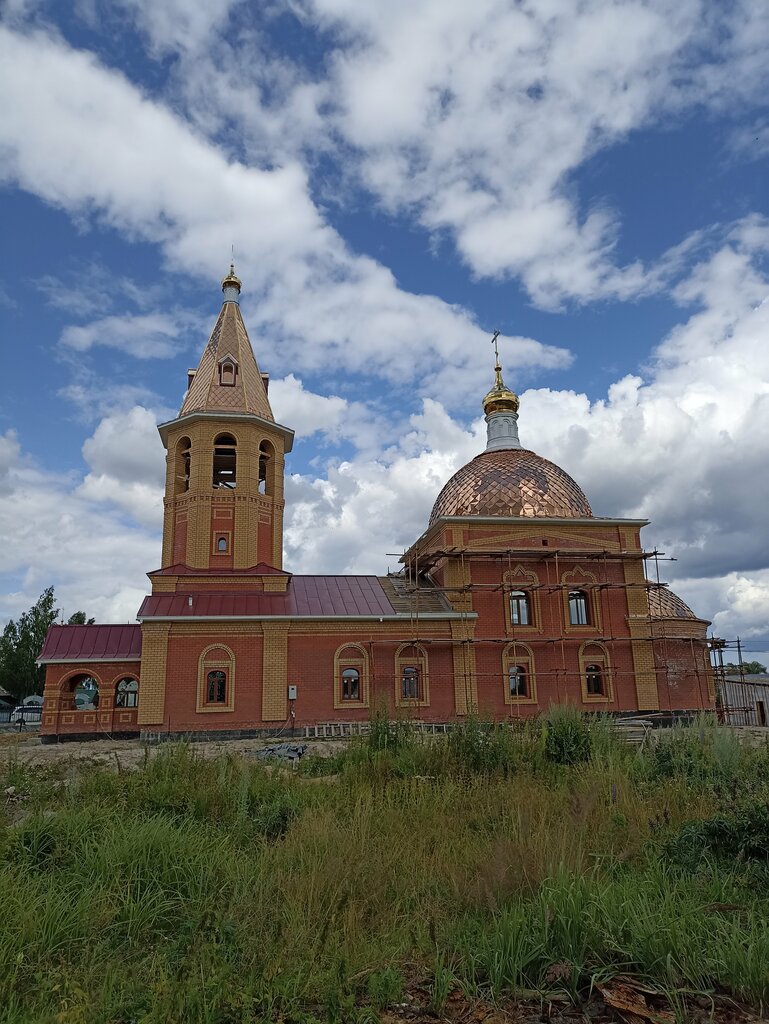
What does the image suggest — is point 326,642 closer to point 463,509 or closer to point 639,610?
point 463,509

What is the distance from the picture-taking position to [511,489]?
932 inches

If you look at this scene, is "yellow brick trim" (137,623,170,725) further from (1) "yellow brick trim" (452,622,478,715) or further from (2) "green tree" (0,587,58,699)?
(2) "green tree" (0,587,58,699)

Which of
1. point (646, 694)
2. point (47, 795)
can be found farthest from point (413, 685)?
point (47, 795)

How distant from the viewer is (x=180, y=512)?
2250 centimetres

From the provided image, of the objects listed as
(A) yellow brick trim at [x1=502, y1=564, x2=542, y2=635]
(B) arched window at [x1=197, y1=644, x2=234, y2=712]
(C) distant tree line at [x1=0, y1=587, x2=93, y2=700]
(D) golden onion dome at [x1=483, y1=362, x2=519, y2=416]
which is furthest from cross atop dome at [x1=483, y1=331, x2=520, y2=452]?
(C) distant tree line at [x1=0, y1=587, x2=93, y2=700]

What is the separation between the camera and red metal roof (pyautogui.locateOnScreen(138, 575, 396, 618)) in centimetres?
2006

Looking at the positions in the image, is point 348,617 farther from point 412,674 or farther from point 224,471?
point 224,471

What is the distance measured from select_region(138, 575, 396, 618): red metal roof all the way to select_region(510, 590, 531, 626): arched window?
4.06 meters

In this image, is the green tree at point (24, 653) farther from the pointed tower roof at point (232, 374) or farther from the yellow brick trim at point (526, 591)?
the yellow brick trim at point (526, 591)

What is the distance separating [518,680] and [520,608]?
7.55ft

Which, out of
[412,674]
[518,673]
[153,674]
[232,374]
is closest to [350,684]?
[412,674]

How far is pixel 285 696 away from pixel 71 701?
6.43 m

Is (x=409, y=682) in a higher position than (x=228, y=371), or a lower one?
lower

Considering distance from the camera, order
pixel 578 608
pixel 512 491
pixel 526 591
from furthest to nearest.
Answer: pixel 512 491 → pixel 578 608 → pixel 526 591
